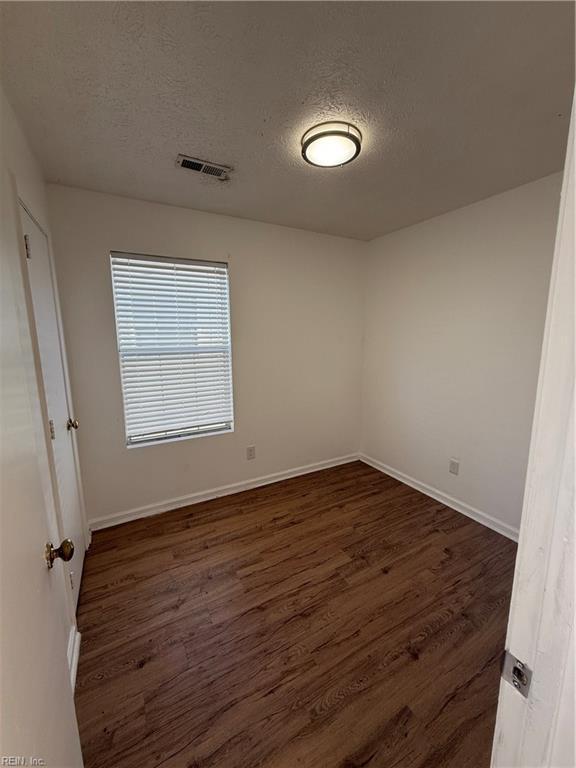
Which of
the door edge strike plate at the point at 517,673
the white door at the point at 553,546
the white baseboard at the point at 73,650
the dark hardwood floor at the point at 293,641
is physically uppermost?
the white door at the point at 553,546

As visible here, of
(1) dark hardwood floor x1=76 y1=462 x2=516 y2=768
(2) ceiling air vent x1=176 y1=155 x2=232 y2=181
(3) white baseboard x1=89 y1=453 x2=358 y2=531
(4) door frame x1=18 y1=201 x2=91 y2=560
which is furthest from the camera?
(3) white baseboard x1=89 y1=453 x2=358 y2=531

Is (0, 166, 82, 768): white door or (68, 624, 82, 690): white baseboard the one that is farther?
(68, 624, 82, 690): white baseboard

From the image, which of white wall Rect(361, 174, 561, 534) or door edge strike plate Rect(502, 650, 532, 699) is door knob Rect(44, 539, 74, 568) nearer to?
door edge strike plate Rect(502, 650, 532, 699)

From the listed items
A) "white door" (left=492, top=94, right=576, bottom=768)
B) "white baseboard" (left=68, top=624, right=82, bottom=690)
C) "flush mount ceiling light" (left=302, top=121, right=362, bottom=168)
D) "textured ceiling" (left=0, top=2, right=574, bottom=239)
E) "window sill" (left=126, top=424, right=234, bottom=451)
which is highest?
"textured ceiling" (left=0, top=2, right=574, bottom=239)

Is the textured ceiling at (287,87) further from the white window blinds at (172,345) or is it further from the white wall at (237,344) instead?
the white window blinds at (172,345)

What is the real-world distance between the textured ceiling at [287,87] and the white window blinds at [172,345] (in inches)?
25.5

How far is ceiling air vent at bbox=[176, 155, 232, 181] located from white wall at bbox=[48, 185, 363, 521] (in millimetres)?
622

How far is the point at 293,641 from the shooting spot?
1552 millimetres

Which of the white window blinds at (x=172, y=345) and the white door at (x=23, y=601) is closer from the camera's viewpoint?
the white door at (x=23, y=601)

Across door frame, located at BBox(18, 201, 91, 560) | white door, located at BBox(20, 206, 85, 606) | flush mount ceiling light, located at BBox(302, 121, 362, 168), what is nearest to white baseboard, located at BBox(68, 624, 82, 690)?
white door, located at BBox(20, 206, 85, 606)

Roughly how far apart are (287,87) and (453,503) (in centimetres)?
302

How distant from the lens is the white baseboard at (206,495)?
248 centimetres

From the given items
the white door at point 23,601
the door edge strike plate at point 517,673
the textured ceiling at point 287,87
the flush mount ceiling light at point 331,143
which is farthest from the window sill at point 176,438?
the door edge strike plate at point 517,673

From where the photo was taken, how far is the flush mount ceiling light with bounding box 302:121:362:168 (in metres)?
1.50
